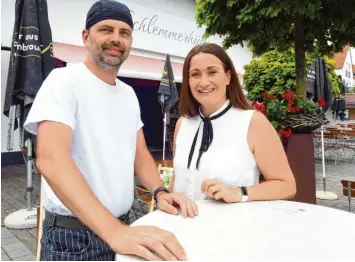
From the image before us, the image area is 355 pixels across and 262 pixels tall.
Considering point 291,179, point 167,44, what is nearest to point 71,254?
point 291,179

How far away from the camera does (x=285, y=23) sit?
4.05 metres

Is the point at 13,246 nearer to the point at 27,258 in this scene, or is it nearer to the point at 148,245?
the point at 27,258

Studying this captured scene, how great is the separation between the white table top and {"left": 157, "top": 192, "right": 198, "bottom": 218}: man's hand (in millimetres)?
29

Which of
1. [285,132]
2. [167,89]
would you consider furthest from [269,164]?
[167,89]

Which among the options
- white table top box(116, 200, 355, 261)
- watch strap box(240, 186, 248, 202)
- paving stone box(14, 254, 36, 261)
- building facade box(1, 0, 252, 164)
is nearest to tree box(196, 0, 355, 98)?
watch strap box(240, 186, 248, 202)

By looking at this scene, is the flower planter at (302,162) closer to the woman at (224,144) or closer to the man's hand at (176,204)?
the woman at (224,144)

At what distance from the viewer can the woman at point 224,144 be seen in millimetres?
1646

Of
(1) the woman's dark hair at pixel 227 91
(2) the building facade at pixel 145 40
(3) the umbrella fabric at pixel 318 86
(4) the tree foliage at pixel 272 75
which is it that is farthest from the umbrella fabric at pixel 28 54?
(4) the tree foliage at pixel 272 75

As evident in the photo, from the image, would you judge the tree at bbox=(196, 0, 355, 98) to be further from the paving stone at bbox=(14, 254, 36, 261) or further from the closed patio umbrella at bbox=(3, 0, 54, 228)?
the paving stone at bbox=(14, 254, 36, 261)

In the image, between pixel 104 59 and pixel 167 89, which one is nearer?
pixel 104 59

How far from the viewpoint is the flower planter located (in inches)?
155

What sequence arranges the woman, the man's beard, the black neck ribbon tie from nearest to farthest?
the man's beard, the woman, the black neck ribbon tie

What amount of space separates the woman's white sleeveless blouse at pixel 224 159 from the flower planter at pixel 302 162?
2375 mm

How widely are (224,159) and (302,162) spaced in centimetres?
261
